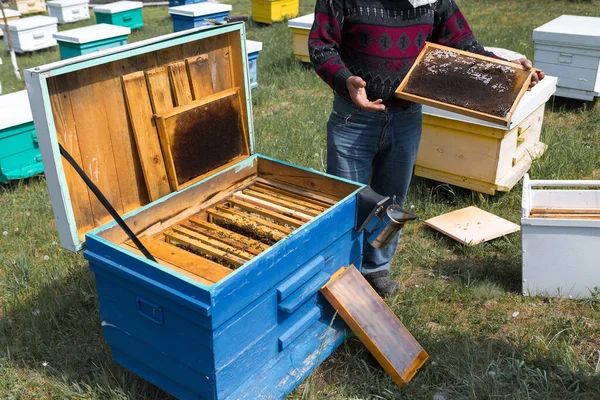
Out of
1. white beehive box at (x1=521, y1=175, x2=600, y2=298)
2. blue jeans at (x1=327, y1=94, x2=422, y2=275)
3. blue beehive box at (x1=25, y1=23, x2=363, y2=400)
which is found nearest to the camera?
blue beehive box at (x1=25, y1=23, x2=363, y2=400)

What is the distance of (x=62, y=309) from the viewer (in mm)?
2871

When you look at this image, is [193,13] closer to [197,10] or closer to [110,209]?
[197,10]

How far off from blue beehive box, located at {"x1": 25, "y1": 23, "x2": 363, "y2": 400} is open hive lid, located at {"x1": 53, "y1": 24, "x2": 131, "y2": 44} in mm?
3932

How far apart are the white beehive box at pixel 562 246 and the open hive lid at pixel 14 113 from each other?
129 inches

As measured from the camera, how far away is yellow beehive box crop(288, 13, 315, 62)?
21.7 ft

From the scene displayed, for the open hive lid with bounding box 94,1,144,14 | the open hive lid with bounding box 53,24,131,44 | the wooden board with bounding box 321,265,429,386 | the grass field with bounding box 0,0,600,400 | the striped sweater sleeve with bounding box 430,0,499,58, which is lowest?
the grass field with bounding box 0,0,600,400

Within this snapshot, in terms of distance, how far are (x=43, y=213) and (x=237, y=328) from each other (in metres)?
2.50

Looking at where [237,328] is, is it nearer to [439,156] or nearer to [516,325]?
[516,325]

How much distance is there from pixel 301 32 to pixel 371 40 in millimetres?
4510

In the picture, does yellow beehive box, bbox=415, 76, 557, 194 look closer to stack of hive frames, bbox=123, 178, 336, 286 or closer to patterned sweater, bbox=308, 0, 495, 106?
patterned sweater, bbox=308, 0, 495, 106

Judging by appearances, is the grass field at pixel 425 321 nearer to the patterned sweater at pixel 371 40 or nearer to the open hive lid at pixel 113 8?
the patterned sweater at pixel 371 40

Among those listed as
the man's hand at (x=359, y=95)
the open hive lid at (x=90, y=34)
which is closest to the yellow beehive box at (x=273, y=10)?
the open hive lid at (x=90, y=34)

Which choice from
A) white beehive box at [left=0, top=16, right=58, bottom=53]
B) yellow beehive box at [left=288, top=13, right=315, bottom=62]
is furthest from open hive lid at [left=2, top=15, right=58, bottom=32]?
yellow beehive box at [left=288, top=13, right=315, bottom=62]

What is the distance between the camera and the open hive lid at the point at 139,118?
1.95 metres
